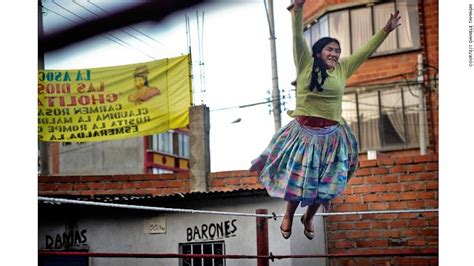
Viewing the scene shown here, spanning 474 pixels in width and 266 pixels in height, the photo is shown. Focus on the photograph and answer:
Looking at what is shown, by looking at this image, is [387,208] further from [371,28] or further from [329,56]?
[371,28]

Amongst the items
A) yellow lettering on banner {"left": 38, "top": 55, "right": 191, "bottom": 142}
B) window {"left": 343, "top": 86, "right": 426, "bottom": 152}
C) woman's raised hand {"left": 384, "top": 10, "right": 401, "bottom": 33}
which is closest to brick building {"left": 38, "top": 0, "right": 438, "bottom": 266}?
woman's raised hand {"left": 384, "top": 10, "right": 401, "bottom": 33}

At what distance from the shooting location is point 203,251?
5.38 metres

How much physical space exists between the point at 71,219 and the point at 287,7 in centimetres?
168

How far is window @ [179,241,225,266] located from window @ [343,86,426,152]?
197cm

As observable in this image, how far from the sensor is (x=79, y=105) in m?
5.14

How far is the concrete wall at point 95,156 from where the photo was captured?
6.58 meters

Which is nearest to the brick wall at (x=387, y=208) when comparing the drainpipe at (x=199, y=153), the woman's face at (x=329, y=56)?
the woman's face at (x=329, y=56)

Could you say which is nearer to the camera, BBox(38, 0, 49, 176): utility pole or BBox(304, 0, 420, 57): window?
BBox(38, 0, 49, 176): utility pole

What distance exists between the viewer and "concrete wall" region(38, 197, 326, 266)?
5.20 meters

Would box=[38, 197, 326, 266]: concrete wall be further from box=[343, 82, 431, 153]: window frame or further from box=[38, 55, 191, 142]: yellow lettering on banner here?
box=[343, 82, 431, 153]: window frame

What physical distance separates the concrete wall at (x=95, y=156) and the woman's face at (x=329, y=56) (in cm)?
156

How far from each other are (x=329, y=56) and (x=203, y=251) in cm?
126

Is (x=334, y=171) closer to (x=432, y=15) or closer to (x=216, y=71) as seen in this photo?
(x=216, y=71)

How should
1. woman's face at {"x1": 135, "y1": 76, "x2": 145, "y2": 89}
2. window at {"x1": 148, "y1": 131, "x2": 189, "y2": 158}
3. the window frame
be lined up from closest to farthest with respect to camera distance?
woman's face at {"x1": 135, "y1": 76, "x2": 145, "y2": 89} → the window frame → window at {"x1": 148, "y1": 131, "x2": 189, "y2": 158}
